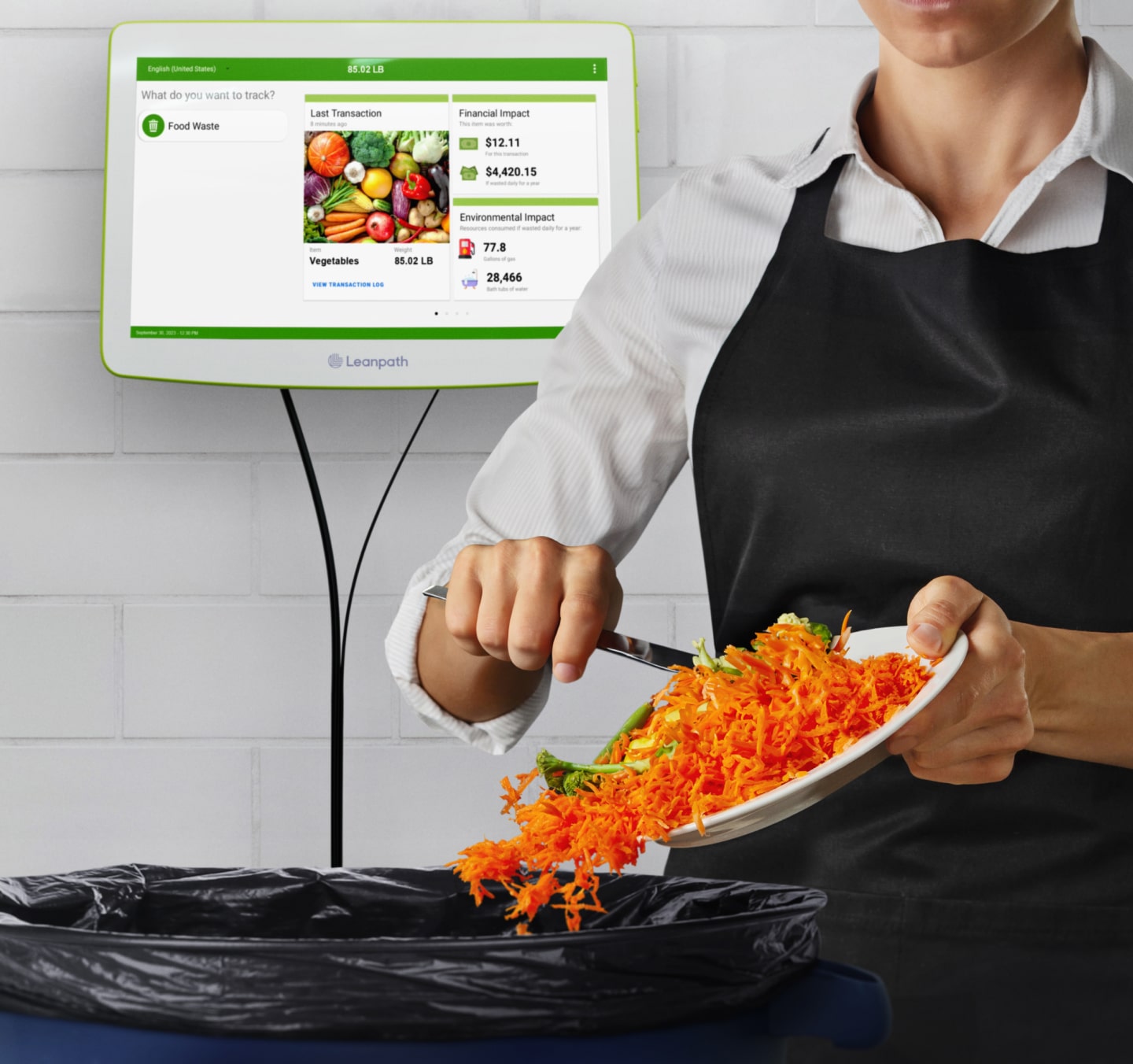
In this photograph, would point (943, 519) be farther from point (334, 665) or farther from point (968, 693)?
point (334, 665)

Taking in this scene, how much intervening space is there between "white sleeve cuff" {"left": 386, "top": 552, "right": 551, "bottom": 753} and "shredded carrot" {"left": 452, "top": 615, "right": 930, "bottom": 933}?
0.25m

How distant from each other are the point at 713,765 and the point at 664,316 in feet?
1.61

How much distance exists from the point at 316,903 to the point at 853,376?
559 mm

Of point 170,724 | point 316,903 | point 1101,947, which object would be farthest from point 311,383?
point 1101,947

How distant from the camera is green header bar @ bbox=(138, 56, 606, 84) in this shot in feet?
5.01

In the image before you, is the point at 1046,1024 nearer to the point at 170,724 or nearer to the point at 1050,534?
the point at 1050,534

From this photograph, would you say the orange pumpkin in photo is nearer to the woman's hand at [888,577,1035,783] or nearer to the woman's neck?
the woman's neck

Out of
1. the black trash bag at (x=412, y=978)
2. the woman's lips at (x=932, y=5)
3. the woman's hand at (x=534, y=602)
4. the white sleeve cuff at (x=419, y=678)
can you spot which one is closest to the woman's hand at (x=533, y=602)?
the woman's hand at (x=534, y=602)

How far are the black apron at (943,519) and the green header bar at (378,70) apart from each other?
0.65 metres

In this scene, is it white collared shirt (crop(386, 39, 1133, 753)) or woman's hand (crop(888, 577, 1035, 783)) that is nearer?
woman's hand (crop(888, 577, 1035, 783))

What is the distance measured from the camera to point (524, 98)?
154cm

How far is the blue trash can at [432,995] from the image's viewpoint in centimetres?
48

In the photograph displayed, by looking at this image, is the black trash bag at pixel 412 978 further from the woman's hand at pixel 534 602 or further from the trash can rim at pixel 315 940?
the woman's hand at pixel 534 602

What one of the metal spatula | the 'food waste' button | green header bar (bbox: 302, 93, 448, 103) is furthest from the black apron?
the 'food waste' button
